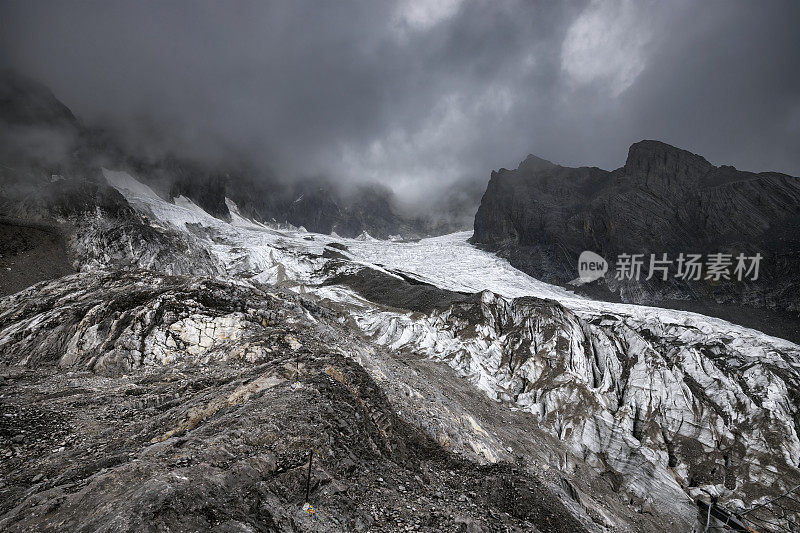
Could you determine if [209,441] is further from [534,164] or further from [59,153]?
[534,164]

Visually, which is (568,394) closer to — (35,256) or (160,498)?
(160,498)

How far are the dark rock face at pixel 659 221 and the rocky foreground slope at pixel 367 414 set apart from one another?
1655 inches

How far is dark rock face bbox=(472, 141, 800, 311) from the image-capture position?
263ft

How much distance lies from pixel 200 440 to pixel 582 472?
29.4 metres

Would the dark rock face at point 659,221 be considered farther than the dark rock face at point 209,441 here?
Yes

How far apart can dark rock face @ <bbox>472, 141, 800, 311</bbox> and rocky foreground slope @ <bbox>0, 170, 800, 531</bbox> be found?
4204cm

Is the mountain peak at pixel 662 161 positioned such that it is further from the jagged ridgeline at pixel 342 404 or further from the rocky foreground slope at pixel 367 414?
the rocky foreground slope at pixel 367 414

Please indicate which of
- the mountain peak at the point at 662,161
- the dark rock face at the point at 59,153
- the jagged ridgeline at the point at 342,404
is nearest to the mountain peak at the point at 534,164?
the mountain peak at the point at 662,161

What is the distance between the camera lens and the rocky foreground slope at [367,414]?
27.3 ft

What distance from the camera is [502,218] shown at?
471 ft

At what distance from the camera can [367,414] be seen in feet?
43.2

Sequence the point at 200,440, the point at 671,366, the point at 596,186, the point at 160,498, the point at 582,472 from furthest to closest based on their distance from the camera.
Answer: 1. the point at 596,186
2. the point at 671,366
3. the point at 582,472
4. the point at 200,440
5. the point at 160,498

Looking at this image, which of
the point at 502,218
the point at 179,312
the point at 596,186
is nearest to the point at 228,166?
the point at 502,218

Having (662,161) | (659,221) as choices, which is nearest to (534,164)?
(662,161)
